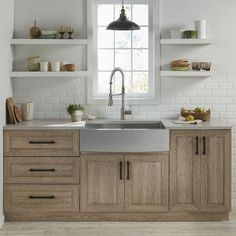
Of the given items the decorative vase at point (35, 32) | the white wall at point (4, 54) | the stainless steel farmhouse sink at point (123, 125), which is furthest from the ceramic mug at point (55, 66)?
the stainless steel farmhouse sink at point (123, 125)

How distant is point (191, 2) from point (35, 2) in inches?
67.7

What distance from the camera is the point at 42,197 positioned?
5559 mm

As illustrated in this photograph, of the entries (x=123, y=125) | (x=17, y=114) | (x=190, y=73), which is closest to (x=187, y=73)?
(x=190, y=73)

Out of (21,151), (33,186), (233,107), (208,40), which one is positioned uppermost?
(208,40)

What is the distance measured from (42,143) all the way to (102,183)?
2.32 ft

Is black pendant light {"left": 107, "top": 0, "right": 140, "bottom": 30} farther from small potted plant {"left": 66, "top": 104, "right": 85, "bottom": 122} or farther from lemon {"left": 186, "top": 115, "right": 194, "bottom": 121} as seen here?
lemon {"left": 186, "top": 115, "right": 194, "bottom": 121}

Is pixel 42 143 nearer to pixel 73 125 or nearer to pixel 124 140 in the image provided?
pixel 73 125

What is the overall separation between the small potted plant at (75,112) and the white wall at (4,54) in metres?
0.67

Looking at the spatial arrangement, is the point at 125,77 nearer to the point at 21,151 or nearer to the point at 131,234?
the point at 21,151

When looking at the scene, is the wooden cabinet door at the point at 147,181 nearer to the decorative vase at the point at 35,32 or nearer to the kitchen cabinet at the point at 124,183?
the kitchen cabinet at the point at 124,183

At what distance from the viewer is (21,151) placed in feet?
18.2

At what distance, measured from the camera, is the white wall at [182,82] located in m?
6.22

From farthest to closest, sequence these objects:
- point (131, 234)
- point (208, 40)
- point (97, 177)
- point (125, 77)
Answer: point (125, 77) < point (208, 40) < point (97, 177) < point (131, 234)

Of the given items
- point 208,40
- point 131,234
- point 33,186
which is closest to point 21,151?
point 33,186
